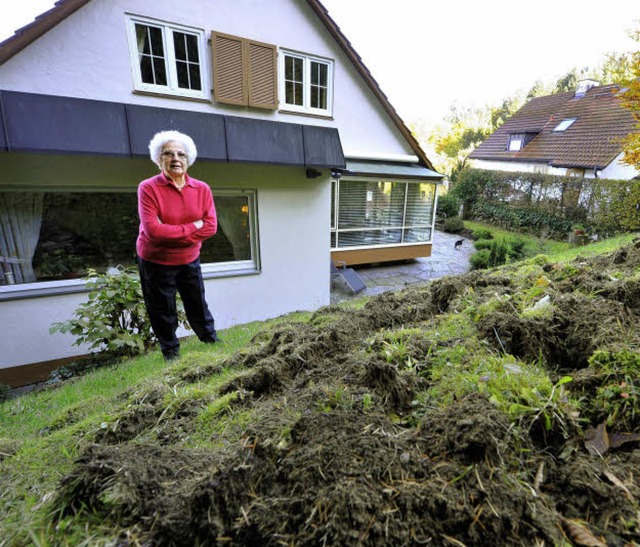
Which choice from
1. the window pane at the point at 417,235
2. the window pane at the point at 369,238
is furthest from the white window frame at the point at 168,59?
the window pane at the point at 417,235

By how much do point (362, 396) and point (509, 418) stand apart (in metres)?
0.52

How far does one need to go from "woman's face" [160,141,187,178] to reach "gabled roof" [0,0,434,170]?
3.24 metres

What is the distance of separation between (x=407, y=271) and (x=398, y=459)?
34.6ft

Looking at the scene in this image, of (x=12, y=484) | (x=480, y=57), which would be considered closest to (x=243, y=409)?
(x=12, y=484)

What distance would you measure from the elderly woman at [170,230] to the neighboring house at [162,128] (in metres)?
1.97

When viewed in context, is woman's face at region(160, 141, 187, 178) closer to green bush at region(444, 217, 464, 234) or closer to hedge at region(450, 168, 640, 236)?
hedge at region(450, 168, 640, 236)

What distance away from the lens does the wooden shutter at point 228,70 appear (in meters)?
5.52

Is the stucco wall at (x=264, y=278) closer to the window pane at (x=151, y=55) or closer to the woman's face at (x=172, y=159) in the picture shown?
the window pane at (x=151, y=55)

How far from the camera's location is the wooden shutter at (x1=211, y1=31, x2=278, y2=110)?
18.3 ft

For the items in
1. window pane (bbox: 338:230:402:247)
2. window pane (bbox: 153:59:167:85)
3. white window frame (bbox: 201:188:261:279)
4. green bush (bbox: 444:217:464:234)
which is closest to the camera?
window pane (bbox: 153:59:167:85)

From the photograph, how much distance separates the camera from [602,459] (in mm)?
1000

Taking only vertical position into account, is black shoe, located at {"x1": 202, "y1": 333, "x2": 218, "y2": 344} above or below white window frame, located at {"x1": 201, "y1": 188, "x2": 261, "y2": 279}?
below

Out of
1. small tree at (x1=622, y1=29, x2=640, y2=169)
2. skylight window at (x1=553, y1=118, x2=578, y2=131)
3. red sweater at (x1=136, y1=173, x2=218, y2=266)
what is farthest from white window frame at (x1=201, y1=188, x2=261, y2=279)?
skylight window at (x1=553, y1=118, x2=578, y2=131)

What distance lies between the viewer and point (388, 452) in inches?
40.6
